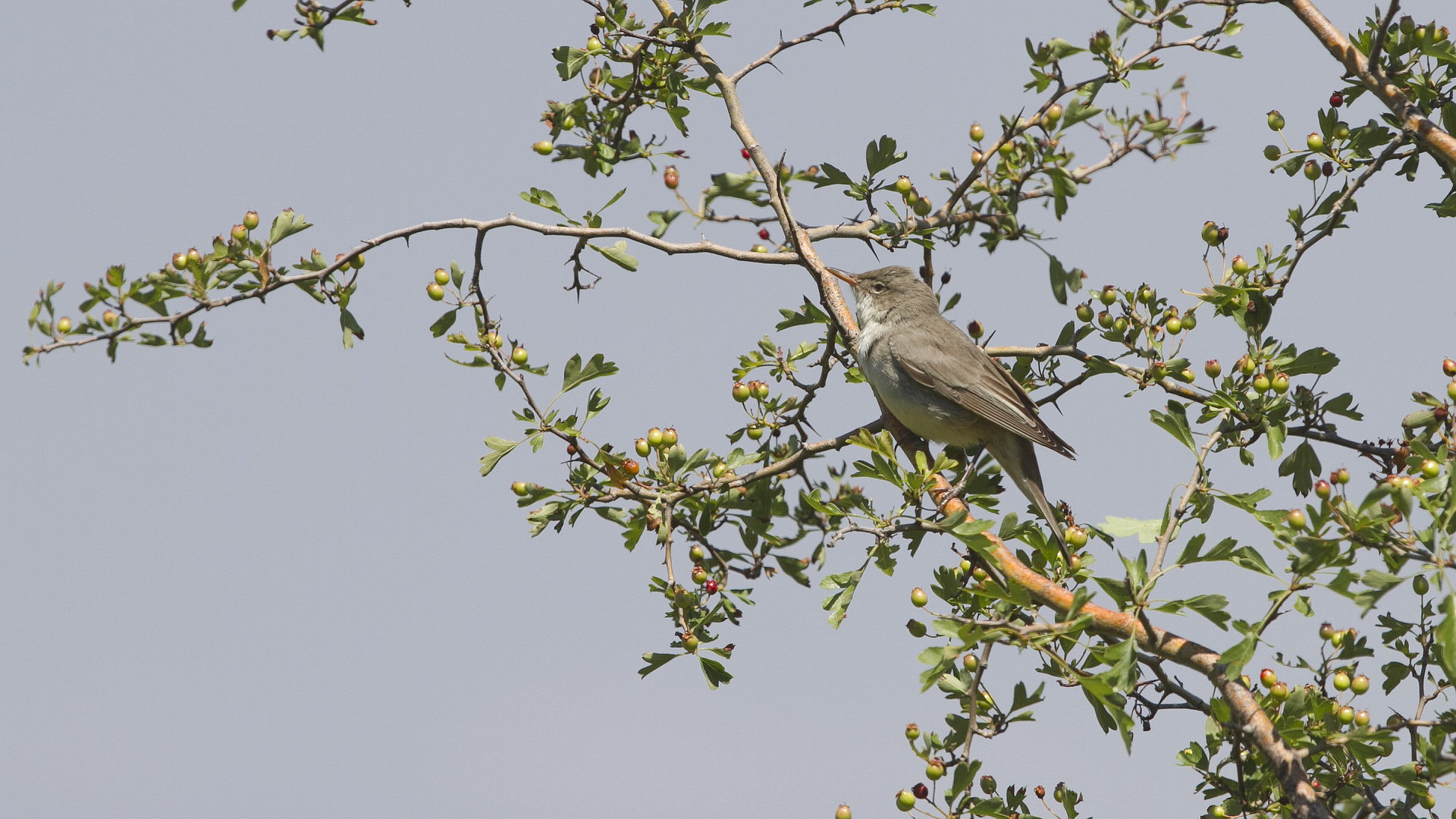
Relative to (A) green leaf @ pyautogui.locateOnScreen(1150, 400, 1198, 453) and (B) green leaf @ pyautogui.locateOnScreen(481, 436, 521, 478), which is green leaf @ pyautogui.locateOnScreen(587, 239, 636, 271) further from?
(A) green leaf @ pyautogui.locateOnScreen(1150, 400, 1198, 453)

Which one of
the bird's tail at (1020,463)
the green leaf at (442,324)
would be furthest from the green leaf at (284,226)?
the bird's tail at (1020,463)

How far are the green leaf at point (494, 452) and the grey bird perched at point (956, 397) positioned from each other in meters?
2.21

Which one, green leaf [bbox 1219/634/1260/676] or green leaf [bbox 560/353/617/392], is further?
green leaf [bbox 560/353/617/392]

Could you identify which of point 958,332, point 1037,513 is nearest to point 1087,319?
point 1037,513

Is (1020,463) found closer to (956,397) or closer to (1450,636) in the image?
(956,397)

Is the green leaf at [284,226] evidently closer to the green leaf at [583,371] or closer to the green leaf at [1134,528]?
the green leaf at [583,371]

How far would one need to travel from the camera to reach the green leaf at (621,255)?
557 cm

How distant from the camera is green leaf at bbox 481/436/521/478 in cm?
511

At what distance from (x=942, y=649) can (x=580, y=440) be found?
195cm

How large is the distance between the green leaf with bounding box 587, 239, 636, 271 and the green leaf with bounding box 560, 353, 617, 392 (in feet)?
1.80

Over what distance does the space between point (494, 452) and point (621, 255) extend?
1161mm

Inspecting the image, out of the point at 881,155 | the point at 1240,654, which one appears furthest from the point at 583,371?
the point at 1240,654

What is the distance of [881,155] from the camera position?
581 cm

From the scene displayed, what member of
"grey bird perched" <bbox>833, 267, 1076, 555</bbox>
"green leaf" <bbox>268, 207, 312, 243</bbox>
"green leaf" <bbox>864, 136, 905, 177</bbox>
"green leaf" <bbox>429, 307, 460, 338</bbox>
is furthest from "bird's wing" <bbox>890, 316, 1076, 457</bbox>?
"green leaf" <bbox>268, 207, 312, 243</bbox>
